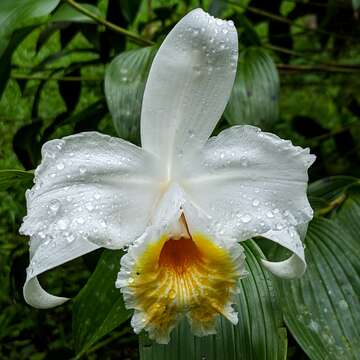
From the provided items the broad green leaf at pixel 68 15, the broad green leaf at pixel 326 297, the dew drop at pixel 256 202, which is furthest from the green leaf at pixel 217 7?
the dew drop at pixel 256 202

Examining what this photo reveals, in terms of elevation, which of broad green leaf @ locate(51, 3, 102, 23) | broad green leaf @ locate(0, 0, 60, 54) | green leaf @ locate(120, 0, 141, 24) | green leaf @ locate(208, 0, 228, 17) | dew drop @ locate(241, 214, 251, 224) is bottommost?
dew drop @ locate(241, 214, 251, 224)

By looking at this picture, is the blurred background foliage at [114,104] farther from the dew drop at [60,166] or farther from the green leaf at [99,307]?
the dew drop at [60,166]

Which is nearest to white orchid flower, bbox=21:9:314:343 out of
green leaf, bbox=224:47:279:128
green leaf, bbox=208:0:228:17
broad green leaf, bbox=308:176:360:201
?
Result: green leaf, bbox=224:47:279:128

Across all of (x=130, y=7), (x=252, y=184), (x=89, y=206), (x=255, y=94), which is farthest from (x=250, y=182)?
(x=130, y=7)

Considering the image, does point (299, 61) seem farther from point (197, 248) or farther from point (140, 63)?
point (197, 248)

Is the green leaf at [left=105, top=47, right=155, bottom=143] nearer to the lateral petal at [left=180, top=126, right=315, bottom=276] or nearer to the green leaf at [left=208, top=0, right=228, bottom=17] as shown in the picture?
the lateral petal at [left=180, top=126, right=315, bottom=276]

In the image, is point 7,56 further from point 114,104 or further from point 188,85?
point 188,85

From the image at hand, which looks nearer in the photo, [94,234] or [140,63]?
[94,234]

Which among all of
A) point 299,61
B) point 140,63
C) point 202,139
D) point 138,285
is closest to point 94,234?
point 138,285
